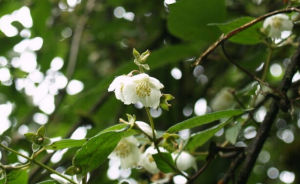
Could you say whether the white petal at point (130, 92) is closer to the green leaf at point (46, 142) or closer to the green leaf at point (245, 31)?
the green leaf at point (46, 142)

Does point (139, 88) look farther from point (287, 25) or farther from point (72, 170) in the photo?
point (287, 25)

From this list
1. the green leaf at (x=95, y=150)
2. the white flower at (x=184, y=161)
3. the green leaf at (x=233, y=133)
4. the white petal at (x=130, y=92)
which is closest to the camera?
the green leaf at (x=95, y=150)

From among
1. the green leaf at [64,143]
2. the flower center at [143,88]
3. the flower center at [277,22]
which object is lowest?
the green leaf at [64,143]

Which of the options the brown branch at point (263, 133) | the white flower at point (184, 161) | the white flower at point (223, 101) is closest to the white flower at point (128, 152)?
the white flower at point (184, 161)

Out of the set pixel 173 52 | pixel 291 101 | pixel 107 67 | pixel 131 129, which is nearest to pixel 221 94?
pixel 173 52

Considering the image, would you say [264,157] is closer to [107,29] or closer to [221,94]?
[221,94]

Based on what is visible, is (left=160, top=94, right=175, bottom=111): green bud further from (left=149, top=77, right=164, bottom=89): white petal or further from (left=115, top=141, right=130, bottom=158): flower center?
(left=115, top=141, right=130, bottom=158): flower center
